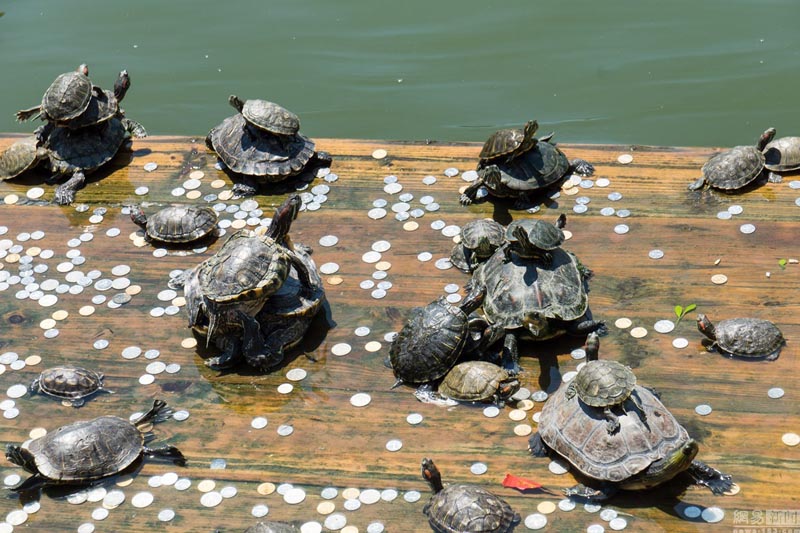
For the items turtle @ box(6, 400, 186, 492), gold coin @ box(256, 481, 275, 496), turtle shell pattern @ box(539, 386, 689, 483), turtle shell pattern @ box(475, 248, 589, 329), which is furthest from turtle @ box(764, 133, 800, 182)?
turtle @ box(6, 400, 186, 492)

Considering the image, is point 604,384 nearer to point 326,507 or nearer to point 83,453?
point 326,507

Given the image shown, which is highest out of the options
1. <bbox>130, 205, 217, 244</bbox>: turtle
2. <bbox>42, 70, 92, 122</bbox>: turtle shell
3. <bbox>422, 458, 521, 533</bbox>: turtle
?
<bbox>42, 70, 92, 122</bbox>: turtle shell

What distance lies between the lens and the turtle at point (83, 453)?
443 centimetres

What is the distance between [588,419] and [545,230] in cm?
130

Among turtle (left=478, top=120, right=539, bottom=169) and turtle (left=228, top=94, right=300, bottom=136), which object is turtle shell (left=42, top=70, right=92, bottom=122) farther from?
turtle (left=478, top=120, right=539, bottom=169)

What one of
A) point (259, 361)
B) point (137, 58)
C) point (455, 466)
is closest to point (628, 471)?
point (455, 466)

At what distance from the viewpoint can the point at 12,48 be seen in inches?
429

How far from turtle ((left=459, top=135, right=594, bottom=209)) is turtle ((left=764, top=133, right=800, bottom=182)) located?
53.5 inches

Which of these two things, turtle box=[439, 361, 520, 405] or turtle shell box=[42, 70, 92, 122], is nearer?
turtle box=[439, 361, 520, 405]

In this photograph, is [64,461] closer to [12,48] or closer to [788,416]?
[788,416]

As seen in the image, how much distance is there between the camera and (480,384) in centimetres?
482

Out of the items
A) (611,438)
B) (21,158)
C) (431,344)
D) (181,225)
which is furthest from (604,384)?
(21,158)

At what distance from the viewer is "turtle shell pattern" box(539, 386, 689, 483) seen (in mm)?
4148

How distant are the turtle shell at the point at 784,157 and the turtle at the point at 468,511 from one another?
3.40 metres
